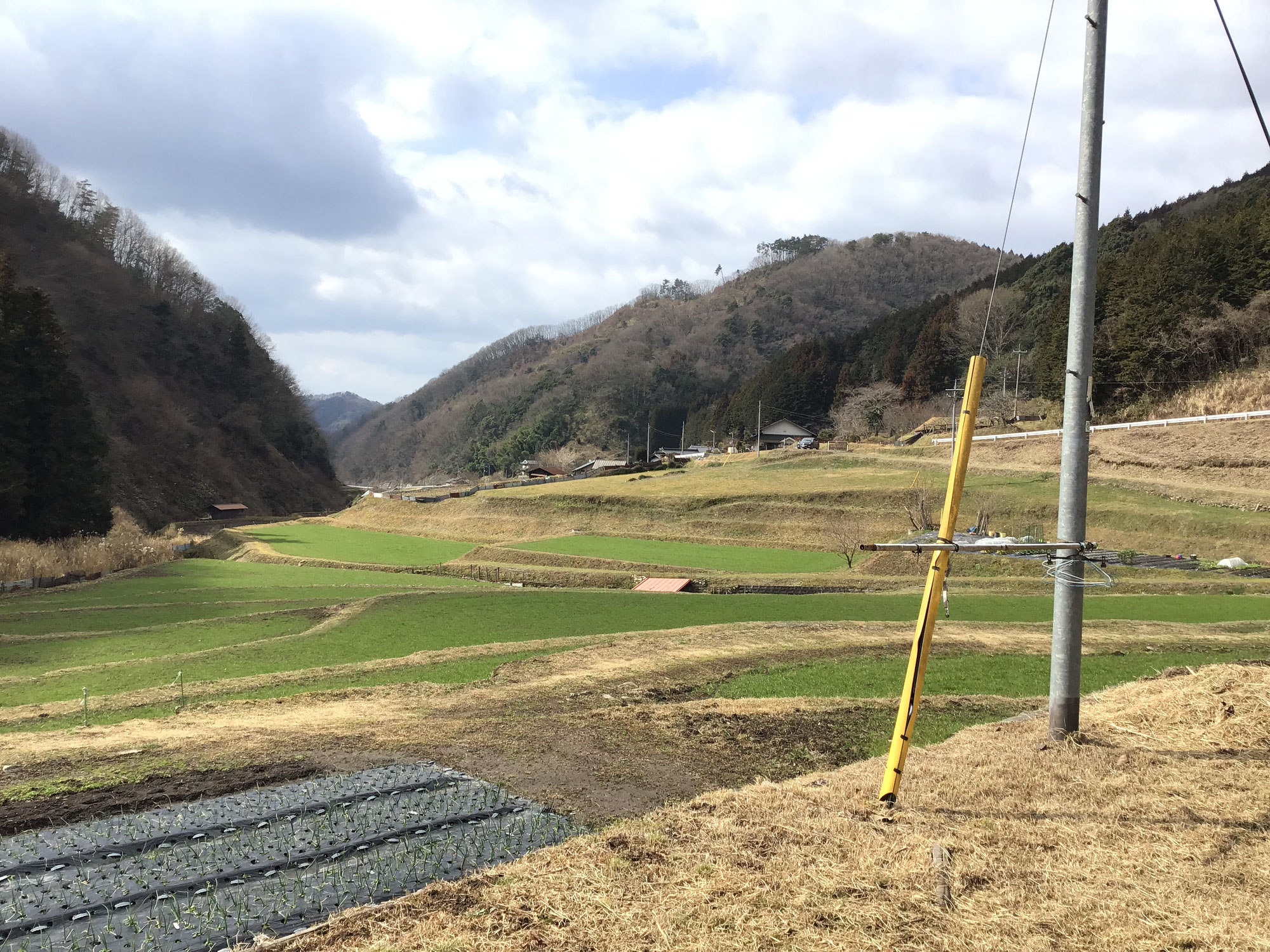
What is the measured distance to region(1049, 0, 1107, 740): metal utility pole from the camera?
862 cm

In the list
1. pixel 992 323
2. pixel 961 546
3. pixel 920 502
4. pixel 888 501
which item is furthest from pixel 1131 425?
pixel 961 546

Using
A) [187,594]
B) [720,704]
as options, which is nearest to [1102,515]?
[720,704]

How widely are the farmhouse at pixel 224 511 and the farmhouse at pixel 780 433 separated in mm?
63828

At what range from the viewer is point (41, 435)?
160 feet

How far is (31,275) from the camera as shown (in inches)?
3767

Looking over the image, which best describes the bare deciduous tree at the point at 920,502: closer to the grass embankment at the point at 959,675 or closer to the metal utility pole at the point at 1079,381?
the grass embankment at the point at 959,675

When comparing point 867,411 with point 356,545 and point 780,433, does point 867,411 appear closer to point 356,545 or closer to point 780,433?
point 780,433

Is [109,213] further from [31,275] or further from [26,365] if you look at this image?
[26,365]

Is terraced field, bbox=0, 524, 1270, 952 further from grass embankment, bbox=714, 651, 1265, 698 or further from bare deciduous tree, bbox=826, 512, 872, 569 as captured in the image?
bare deciduous tree, bbox=826, 512, 872, 569

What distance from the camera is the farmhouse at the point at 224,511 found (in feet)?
299

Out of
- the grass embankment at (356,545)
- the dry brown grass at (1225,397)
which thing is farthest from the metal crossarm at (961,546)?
the dry brown grass at (1225,397)

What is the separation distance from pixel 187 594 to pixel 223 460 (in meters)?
75.9

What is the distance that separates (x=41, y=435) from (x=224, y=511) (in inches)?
1739

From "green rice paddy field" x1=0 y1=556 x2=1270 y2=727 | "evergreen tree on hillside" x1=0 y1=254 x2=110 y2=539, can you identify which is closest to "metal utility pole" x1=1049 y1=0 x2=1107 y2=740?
"green rice paddy field" x1=0 y1=556 x2=1270 y2=727
